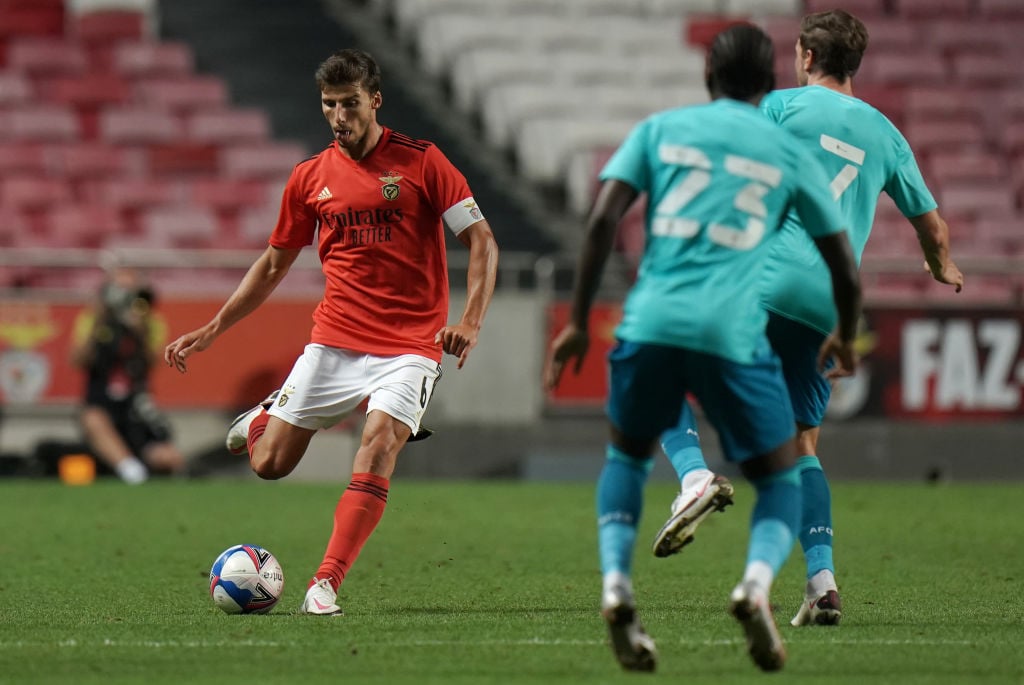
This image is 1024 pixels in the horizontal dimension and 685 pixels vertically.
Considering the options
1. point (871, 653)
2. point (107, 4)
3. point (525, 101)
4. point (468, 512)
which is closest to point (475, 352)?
point (468, 512)

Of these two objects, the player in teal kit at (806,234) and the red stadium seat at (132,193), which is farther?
the red stadium seat at (132,193)

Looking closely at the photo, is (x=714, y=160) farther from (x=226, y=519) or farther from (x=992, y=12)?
(x=992, y=12)

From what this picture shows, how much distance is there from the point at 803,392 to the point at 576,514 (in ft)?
17.6

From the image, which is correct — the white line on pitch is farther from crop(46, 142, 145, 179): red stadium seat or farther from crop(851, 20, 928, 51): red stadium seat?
crop(851, 20, 928, 51): red stadium seat

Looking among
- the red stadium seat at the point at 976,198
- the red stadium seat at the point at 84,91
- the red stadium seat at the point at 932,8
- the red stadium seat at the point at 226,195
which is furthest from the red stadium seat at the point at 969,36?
the red stadium seat at the point at 84,91

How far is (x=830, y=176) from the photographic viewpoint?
248 inches

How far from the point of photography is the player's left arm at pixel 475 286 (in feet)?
21.0

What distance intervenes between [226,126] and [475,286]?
12.2m

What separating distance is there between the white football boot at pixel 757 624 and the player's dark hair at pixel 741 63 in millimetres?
1461

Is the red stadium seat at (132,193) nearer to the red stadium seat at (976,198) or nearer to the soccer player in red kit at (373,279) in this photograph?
the red stadium seat at (976,198)

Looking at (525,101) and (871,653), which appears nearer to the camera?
(871,653)

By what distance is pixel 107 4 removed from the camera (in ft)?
62.8

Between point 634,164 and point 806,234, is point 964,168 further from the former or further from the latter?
point 634,164

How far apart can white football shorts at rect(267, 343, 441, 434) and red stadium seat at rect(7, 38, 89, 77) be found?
12.6 metres
